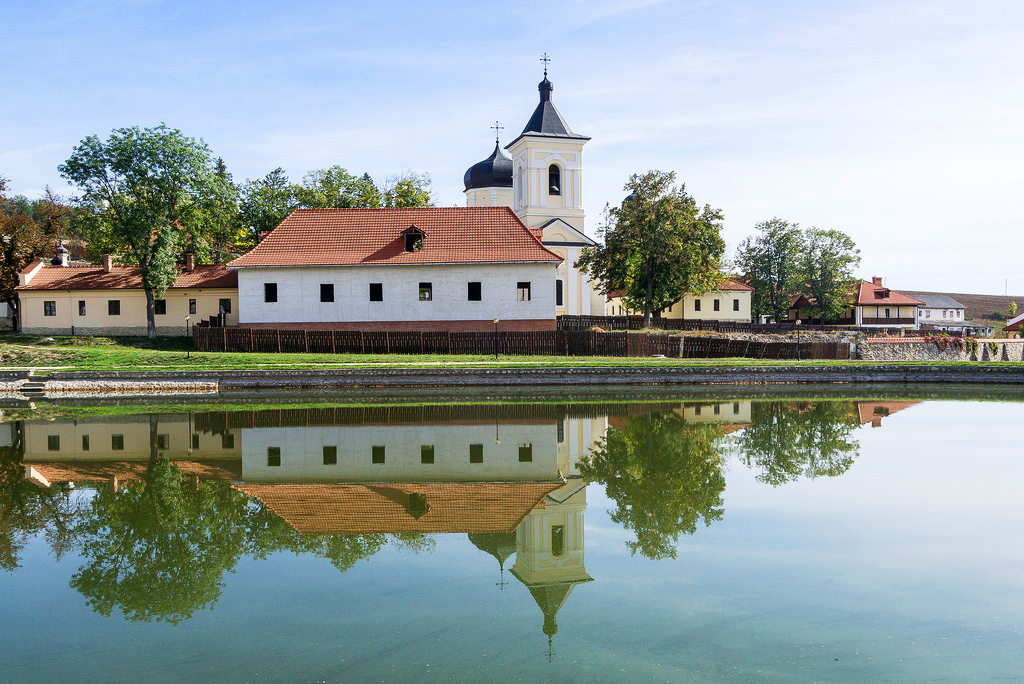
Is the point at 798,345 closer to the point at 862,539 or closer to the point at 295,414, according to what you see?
the point at 295,414

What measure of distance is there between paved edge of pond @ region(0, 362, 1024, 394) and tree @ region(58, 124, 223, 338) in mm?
12947

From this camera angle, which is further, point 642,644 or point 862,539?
point 862,539

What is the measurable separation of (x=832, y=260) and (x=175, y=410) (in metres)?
58.2

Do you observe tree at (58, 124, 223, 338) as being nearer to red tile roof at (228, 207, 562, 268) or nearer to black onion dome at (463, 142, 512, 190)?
red tile roof at (228, 207, 562, 268)

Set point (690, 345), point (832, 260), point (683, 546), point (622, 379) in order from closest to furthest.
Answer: point (683, 546), point (622, 379), point (690, 345), point (832, 260)

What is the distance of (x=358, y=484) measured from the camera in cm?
1295

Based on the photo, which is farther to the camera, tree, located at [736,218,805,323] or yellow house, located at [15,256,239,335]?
tree, located at [736,218,805,323]

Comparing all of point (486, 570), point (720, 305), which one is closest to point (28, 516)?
point (486, 570)

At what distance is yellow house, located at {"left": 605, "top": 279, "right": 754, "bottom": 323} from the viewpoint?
6406cm

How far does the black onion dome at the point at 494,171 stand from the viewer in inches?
2510

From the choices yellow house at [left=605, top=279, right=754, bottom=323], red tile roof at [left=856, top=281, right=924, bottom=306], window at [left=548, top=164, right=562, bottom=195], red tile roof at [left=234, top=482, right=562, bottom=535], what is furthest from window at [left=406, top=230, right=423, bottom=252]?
red tile roof at [left=856, top=281, right=924, bottom=306]

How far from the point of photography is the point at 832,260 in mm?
65875

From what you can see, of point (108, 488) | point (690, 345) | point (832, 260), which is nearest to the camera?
point (108, 488)

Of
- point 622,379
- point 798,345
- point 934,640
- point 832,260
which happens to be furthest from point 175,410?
point 832,260
